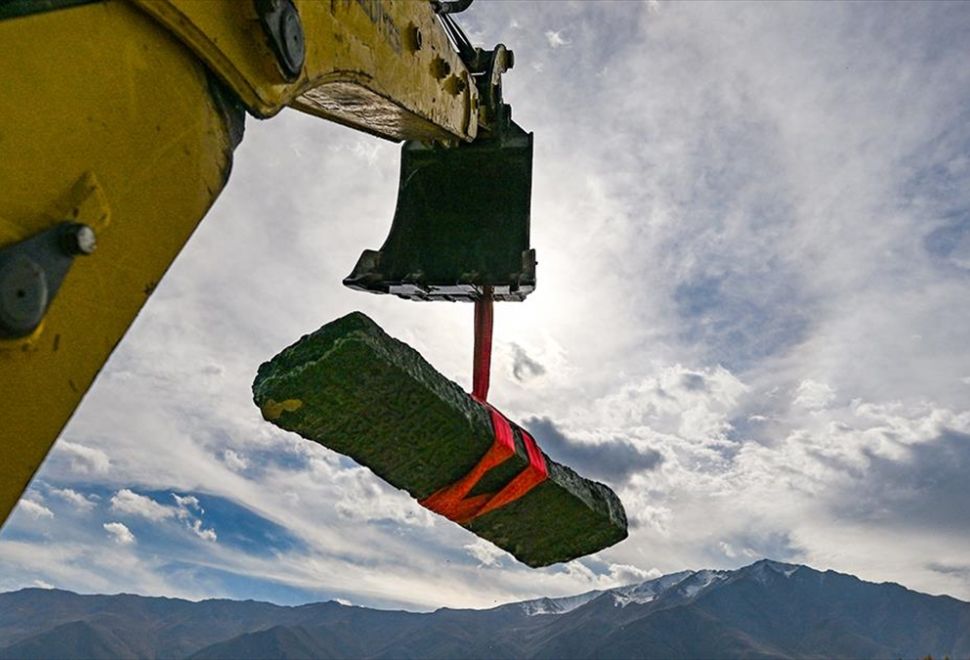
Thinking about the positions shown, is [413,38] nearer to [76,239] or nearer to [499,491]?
[499,491]

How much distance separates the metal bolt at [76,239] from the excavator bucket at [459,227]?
12.3ft

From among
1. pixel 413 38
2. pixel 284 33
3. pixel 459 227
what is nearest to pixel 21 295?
pixel 284 33

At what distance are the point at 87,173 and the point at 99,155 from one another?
5 cm

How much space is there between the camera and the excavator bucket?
5258mm

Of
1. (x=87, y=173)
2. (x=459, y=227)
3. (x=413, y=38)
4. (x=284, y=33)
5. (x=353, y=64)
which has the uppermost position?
(x=459, y=227)

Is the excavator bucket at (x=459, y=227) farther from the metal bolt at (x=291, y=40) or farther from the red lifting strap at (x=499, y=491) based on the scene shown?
the metal bolt at (x=291, y=40)

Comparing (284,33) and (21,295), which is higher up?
(284,33)

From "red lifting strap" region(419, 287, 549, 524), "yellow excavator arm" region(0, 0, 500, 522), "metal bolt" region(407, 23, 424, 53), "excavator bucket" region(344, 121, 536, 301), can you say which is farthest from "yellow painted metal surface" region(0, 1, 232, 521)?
"excavator bucket" region(344, 121, 536, 301)

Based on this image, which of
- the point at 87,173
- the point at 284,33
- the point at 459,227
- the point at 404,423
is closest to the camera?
the point at 87,173

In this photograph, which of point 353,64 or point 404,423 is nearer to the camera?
point 353,64

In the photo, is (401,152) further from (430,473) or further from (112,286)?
(112,286)

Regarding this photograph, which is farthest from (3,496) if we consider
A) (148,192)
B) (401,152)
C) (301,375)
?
(401,152)

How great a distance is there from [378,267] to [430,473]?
257 cm

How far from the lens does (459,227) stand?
18.4ft
